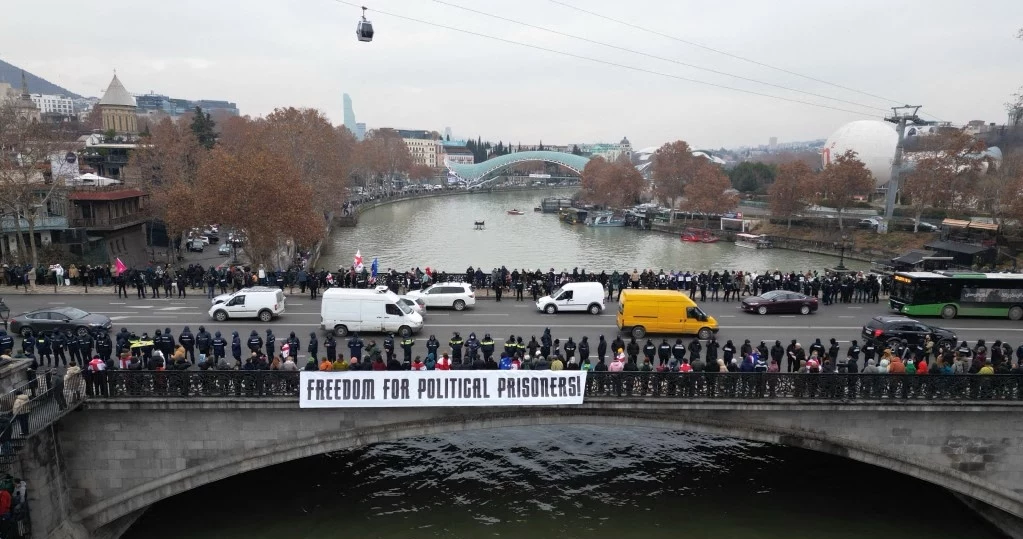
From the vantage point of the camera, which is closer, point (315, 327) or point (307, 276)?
point (315, 327)

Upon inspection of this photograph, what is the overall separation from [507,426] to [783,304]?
51.5 ft

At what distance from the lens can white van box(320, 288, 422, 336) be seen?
2194cm

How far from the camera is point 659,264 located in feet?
184

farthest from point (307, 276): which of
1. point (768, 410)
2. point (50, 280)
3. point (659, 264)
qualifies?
point (659, 264)

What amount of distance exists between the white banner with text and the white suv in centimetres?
1203

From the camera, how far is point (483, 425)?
15039 mm

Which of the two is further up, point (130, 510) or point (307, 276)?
point (307, 276)

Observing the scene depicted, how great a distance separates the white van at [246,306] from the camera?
23.8 meters

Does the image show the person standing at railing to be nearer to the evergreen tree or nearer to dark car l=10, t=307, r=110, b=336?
dark car l=10, t=307, r=110, b=336

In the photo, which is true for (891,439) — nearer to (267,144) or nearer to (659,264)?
(659,264)

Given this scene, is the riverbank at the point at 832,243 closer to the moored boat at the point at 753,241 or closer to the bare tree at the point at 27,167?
the moored boat at the point at 753,241

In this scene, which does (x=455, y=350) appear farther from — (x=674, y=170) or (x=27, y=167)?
(x=674, y=170)

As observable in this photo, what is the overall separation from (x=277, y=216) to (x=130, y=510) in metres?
20.8

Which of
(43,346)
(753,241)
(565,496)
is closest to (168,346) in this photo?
(43,346)
